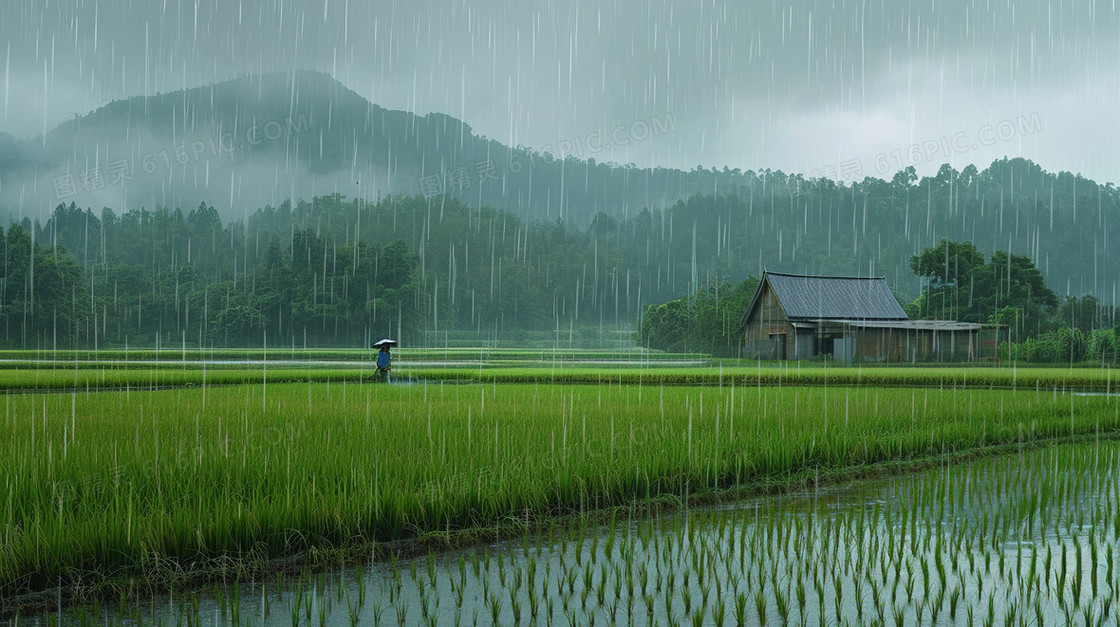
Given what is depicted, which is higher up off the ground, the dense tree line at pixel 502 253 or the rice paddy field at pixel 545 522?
the dense tree line at pixel 502 253

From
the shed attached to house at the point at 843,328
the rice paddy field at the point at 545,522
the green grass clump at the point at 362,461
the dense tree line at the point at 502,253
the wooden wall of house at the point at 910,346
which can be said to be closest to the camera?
the rice paddy field at the point at 545,522

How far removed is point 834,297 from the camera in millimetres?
42344

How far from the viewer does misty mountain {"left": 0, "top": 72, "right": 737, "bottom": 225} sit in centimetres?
15188

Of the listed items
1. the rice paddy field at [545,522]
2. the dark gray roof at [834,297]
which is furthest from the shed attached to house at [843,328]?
the rice paddy field at [545,522]

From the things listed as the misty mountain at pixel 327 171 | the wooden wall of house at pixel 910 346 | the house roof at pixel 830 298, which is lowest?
the wooden wall of house at pixel 910 346

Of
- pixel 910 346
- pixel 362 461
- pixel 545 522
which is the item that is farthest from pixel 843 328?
pixel 545 522

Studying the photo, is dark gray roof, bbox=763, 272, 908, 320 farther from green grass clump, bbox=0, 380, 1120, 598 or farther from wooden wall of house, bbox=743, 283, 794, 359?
green grass clump, bbox=0, 380, 1120, 598

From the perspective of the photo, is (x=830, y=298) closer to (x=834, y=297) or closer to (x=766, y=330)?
(x=834, y=297)

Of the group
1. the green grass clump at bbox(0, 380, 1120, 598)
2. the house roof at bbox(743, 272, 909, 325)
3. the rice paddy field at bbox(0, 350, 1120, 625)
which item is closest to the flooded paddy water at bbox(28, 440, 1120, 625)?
the rice paddy field at bbox(0, 350, 1120, 625)

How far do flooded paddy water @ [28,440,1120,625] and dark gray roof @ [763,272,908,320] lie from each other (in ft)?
111

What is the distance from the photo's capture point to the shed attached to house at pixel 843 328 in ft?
118

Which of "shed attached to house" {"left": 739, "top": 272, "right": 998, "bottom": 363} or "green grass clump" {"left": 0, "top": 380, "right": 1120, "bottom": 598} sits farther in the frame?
"shed attached to house" {"left": 739, "top": 272, "right": 998, "bottom": 363}

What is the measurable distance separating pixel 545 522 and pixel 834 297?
1546 inches

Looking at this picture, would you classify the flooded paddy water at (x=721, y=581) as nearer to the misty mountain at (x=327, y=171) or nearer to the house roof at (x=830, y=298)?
the house roof at (x=830, y=298)
